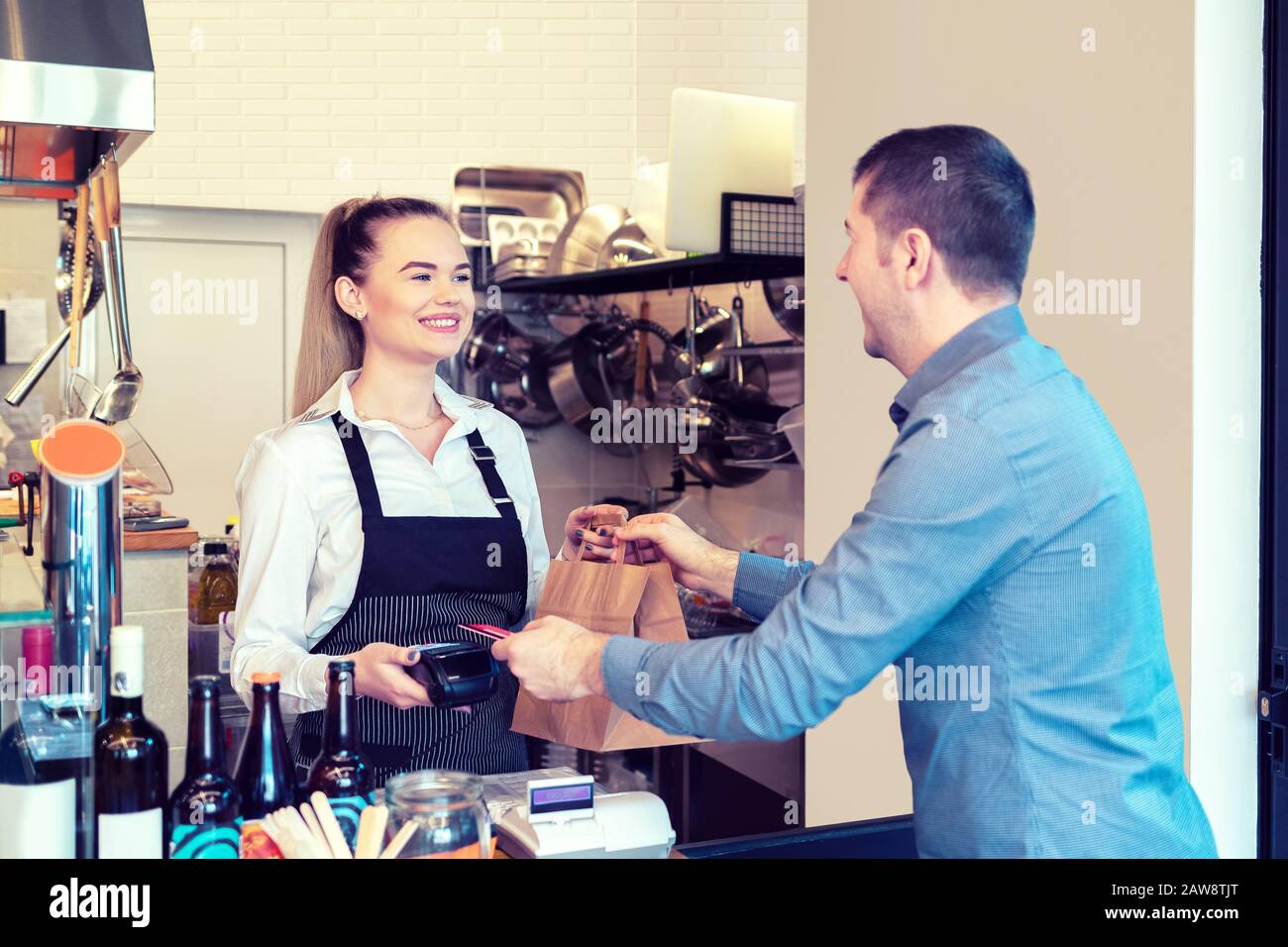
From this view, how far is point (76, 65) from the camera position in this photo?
7.41ft

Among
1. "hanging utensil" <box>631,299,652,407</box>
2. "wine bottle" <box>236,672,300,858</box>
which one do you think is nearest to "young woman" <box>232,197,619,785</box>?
"wine bottle" <box>236,672,300,858</box>

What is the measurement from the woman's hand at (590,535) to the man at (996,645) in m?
0.53

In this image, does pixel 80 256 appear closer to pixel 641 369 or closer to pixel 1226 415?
pixel 641 369

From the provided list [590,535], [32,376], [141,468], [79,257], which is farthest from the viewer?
[141,468]

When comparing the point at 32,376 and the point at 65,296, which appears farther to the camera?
the point at 65,296

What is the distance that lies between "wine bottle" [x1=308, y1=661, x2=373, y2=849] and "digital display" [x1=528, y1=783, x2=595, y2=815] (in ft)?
0.58

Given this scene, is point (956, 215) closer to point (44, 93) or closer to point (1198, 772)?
point (1198, 772)

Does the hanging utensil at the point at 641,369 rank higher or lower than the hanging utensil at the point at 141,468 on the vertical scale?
higher

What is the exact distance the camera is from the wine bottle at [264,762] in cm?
131

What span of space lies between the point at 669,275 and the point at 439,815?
3.33 m

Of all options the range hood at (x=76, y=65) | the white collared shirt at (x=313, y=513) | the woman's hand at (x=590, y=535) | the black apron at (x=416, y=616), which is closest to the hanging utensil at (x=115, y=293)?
the range hood at (x=76, y=65)

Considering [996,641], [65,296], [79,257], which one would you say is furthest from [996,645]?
[65,296]

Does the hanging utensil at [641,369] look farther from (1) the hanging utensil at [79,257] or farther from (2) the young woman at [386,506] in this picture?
(2) the young woman at [386,506]

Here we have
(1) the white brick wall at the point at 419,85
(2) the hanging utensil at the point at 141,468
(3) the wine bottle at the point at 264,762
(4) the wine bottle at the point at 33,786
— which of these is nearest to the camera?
(4) the wine bottle at the point at 33,786
